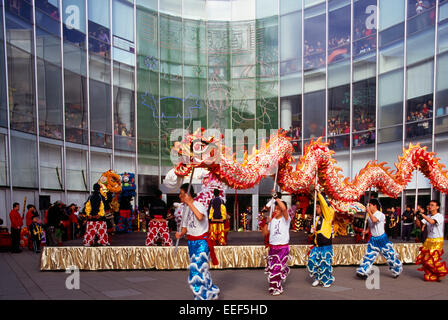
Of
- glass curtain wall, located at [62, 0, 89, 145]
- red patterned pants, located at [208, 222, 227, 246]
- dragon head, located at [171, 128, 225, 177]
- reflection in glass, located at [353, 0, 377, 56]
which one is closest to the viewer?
dragon head, located at [171, 128, 225, 177]

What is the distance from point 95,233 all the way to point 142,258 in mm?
1435

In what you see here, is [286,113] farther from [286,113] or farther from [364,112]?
[364,112]

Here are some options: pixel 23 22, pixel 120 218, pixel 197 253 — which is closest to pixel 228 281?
pixel 197 253

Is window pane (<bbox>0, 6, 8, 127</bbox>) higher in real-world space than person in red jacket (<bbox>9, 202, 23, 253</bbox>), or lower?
higher

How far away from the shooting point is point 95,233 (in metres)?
8.16

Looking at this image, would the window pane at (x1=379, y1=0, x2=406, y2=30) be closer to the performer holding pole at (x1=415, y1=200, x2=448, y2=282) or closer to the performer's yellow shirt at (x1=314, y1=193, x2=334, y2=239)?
the performer holding pole at (x1=415, y1=200, x2=448, y2=282)

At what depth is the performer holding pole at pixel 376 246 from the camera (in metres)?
6.62

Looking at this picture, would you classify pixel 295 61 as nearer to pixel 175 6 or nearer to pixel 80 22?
pixel 175 6

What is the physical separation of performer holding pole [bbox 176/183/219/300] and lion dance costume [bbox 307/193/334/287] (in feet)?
7.41

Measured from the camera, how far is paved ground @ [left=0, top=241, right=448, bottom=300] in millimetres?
5371

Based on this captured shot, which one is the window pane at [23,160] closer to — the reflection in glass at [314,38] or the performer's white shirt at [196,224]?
the performer's white shirt at [196,224]

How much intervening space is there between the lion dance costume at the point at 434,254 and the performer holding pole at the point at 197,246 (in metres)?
4.43

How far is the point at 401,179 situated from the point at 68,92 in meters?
14.1

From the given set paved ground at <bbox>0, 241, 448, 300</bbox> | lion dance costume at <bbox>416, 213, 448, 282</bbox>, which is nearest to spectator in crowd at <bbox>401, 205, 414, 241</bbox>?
paved ground at <bbox>0, 241, 448, 300</bbox>
